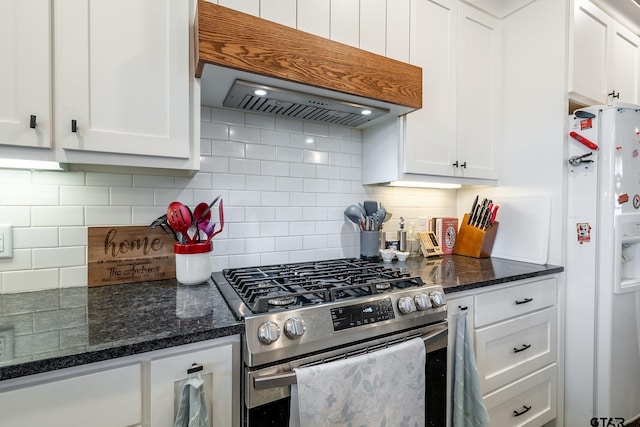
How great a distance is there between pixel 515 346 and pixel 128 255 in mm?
1834

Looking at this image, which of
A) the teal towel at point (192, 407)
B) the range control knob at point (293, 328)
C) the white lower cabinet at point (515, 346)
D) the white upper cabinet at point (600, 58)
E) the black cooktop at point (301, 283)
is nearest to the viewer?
the teal towel at point (192, 407)

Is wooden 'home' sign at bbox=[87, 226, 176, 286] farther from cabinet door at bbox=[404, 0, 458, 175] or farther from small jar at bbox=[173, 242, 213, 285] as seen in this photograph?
cabinet door at bbox=[404, 0, 458, 175]

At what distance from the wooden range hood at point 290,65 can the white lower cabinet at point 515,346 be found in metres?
0.95

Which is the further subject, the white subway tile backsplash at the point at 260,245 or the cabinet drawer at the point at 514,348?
the white subway tile backsplash at the point at 260,245

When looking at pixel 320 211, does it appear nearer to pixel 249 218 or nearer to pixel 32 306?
pixel 249 218

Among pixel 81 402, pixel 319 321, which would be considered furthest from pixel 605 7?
pixel 81 402

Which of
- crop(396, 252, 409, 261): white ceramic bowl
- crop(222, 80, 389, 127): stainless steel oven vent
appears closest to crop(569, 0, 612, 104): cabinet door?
crop(222, 80, 389, 127): stainless steel oven vent

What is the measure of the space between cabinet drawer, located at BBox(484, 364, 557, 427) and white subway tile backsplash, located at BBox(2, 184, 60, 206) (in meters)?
2.01

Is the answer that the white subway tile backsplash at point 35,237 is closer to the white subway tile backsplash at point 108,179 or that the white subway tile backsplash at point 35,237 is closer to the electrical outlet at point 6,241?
the electrical outlet at point 6,241

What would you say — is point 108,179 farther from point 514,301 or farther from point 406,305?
point 514,301

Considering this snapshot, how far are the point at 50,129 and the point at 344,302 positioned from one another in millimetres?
1048

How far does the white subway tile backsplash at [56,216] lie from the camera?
3.87ft

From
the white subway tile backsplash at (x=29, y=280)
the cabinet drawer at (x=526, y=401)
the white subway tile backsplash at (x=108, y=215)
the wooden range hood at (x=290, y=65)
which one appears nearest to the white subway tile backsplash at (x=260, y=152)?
the wooden range hood at (x=290, y=65)

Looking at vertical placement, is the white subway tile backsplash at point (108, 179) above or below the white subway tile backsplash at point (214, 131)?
below
